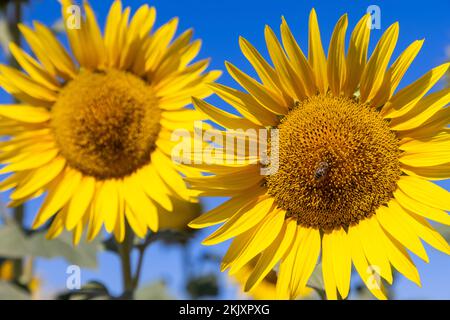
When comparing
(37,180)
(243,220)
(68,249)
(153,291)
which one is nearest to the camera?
(243,220)

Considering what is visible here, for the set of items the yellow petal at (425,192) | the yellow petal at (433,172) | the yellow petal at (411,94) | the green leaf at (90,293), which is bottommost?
the green leaf at (90,293)

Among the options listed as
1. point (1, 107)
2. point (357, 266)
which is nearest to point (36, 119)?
point (1, 107)

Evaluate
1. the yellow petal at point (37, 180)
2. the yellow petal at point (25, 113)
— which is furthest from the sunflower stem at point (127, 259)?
the yellow petal at point (25, 113)

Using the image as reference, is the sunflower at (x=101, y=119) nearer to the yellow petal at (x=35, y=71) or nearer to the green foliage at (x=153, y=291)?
the yellow petal at (x=35, y=71)

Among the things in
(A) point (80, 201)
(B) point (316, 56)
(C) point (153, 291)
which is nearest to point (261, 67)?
(B) point (316, 56)

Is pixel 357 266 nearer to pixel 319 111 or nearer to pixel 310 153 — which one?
pixel 310 153

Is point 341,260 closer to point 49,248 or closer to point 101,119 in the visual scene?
point 101,119
